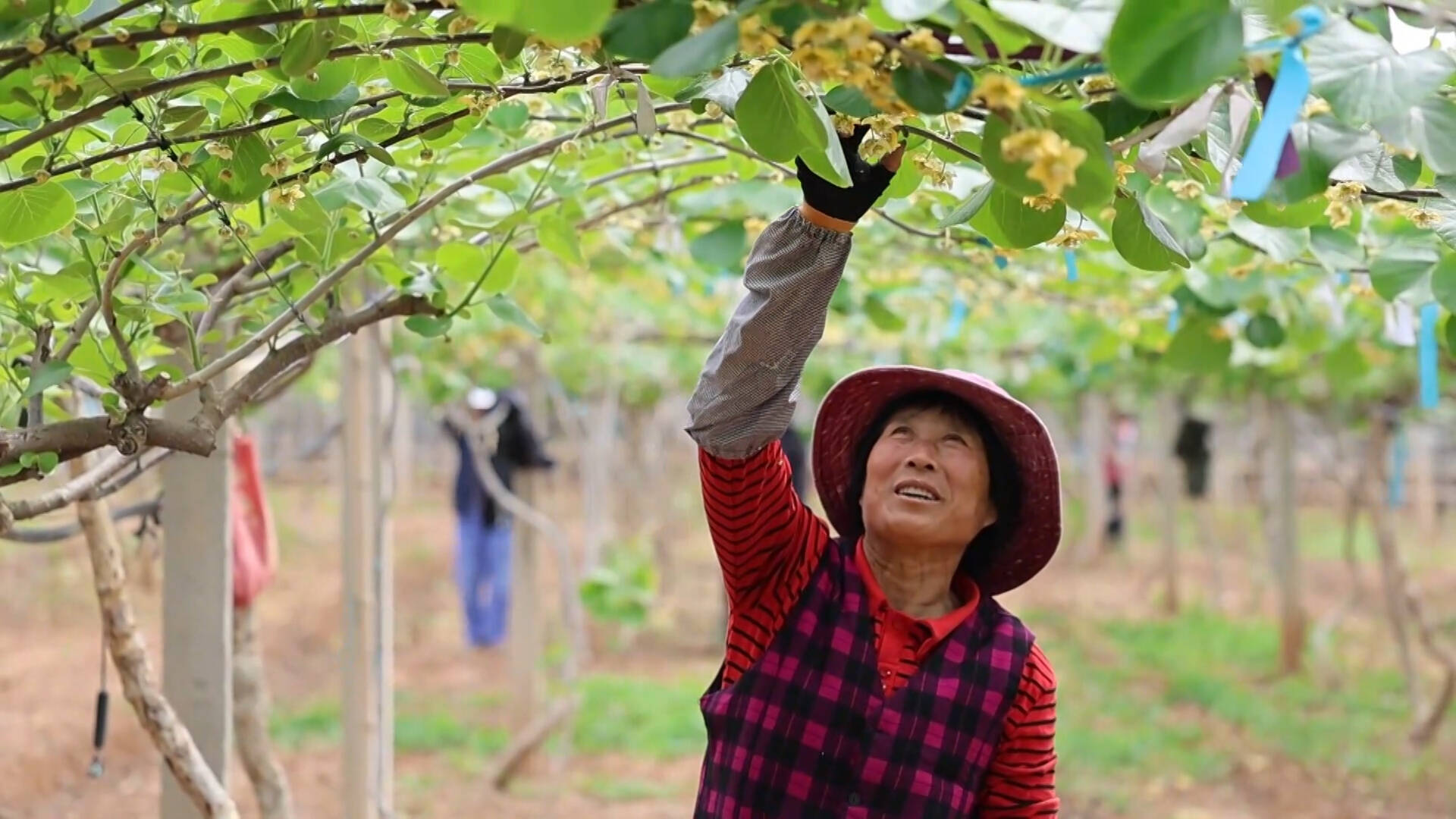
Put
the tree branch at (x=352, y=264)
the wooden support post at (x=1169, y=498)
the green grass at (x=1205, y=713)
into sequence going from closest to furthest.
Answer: the tree branch at (x=352, y=264) → the green grass at (x=1205, y=713) → the wooden support post at (x=1169, y=498)

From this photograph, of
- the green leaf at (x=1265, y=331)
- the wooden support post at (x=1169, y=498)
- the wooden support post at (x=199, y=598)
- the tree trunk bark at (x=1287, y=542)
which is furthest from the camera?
the wooden support post at (x=1169, y=498)

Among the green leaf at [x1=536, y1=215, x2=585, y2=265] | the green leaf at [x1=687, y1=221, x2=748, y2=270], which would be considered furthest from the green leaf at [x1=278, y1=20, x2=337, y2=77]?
the green leaf at [x1=687, y1=221, x2=748, y2=270]

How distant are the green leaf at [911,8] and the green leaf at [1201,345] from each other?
85.7 inches

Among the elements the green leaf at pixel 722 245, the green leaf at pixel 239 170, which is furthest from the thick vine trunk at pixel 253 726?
the green leaf at pixel 239 170

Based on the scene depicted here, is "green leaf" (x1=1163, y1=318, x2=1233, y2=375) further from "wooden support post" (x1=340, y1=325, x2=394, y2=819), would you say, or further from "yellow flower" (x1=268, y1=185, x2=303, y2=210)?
"yellow flower" (x1=268, y1=185, x2=303, y2=210)

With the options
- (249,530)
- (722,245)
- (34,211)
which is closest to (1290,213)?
(722,245)

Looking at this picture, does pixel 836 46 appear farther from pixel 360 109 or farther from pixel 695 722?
pixel 695 722

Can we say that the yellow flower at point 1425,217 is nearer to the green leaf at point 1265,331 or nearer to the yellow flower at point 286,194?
the yellow flower at point 286,194

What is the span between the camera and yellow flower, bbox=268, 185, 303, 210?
1204mm

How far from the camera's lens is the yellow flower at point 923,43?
2.77 feet

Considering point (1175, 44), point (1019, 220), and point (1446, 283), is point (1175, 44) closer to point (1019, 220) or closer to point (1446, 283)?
point (1019, 220)

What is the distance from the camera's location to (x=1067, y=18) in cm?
81

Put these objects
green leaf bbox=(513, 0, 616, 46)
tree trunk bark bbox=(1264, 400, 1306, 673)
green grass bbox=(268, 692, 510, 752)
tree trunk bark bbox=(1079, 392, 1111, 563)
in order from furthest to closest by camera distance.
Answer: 1. tree trunk bark bbox=(1079, 392, 1111, 563)
2. tree trunk bark bbox=(1264, 400, 1306, 673)
3. green grass bbox=(268, 692, 510, 752)
4. green leaf bbox=(513, 0, 616, 46)

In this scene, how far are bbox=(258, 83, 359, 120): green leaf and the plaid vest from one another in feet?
2.67
